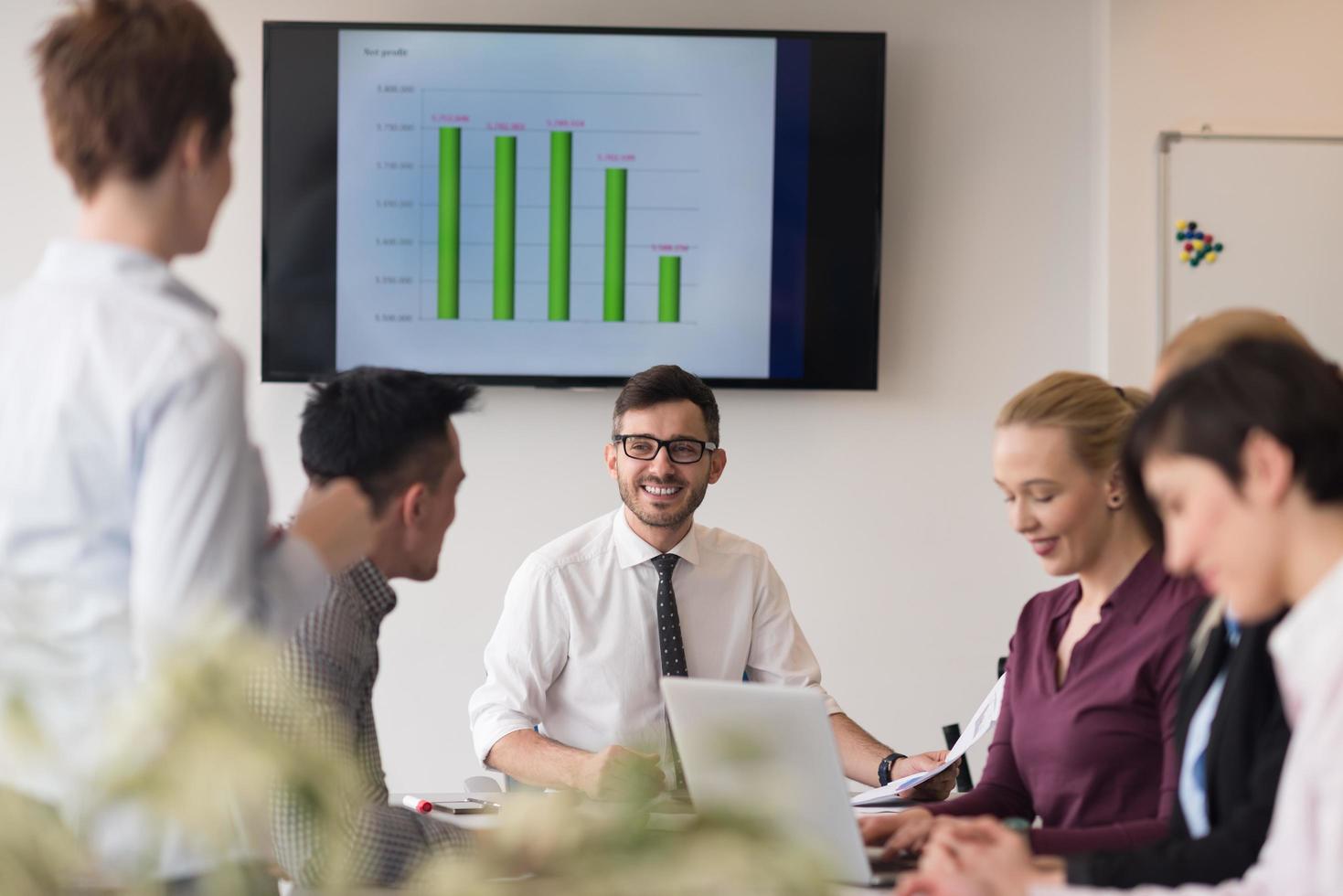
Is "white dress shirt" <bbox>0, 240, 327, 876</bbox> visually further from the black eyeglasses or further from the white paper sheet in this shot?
the black eyeglasses

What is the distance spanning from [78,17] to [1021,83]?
9.87 ft

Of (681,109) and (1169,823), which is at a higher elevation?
(681,109)

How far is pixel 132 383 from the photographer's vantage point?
1.13 m

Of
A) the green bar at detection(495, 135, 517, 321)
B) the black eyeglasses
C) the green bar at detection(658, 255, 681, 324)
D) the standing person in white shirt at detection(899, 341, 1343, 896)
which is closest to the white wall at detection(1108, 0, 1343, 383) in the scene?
the green bar at detection(658, 255, 681, 324)

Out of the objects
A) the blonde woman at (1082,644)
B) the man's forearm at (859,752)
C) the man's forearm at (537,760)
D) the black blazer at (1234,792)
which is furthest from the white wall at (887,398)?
the black blazer at (1234,792)

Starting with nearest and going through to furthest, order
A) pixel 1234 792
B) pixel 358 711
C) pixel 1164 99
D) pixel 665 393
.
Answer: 1. pixel 1234 792
2. pixel 358 711
3. pixel 665 393
4. pixel 1164 99

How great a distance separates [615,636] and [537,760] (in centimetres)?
34

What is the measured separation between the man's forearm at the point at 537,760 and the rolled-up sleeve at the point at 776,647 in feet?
1.51

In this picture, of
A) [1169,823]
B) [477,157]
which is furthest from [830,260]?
[1169,823]

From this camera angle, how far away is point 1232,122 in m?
3.71

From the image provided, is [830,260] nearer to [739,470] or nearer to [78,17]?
[739,470]

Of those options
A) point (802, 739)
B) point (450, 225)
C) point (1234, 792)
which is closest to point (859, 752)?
point (802, 739)

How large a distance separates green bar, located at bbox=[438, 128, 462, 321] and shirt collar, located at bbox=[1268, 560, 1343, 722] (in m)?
2.62

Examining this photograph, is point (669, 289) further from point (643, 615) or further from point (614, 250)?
point (643, 615)
